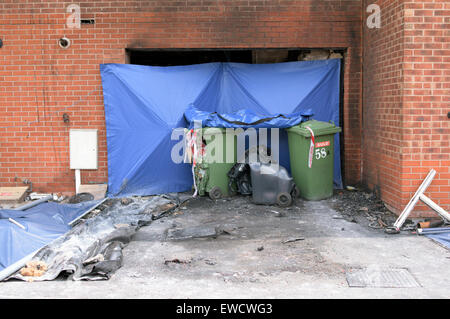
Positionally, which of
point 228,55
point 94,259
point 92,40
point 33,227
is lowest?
point 94,259

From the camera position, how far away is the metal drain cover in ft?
15.4

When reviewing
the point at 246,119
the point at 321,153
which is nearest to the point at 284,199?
the point at 321,153

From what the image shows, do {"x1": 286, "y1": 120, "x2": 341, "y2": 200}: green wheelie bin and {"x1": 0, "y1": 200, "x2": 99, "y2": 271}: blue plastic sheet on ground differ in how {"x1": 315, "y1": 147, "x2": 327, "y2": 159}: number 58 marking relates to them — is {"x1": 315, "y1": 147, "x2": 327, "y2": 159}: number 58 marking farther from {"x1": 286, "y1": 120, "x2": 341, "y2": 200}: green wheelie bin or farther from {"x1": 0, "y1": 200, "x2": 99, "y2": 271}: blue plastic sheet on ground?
{"x1": 0, "y1": 200, "x2": 99, "y2": 271}: blue plastic sheet on ground

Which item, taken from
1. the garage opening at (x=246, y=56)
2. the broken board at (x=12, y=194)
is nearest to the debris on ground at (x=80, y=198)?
the broken board at (x=12, y=194)

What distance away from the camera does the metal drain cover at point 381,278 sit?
4.69 metres

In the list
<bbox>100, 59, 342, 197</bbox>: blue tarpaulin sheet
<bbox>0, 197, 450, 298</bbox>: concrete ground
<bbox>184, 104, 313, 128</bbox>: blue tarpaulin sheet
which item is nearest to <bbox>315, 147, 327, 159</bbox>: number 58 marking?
<bbox>184, 104, 313, 128</bbox>: blue tarpaulin sheet

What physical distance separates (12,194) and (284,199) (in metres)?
4.44

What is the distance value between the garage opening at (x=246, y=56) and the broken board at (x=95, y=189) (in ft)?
7.31

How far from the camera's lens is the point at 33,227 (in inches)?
248

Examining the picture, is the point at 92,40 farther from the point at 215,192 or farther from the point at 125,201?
the point at 215,192

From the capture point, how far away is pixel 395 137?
23.1 feet

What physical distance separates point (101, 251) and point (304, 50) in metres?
5.40

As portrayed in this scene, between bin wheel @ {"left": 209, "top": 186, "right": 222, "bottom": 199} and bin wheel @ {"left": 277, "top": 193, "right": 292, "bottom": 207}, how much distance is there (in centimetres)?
101

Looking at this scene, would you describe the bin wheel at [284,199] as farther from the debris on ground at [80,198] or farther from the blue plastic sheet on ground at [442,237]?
the debris on ground at [80,198]
